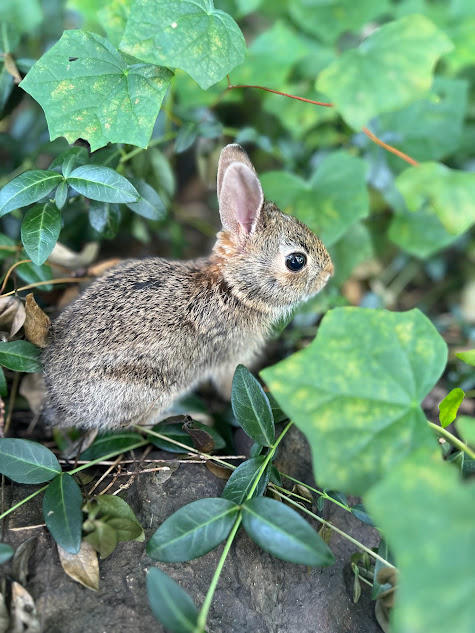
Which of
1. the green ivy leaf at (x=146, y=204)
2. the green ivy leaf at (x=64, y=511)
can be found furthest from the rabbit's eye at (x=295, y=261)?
the green ivy leaf at (x=64, y=511)

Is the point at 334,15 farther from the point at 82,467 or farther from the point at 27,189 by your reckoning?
the point at 82,467

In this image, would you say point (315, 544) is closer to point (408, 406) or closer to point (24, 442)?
point (408, 406)

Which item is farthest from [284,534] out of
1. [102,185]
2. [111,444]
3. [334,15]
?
[334,15]

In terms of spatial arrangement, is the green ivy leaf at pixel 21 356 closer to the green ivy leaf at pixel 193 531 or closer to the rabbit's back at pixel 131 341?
the rabbit's back at pixel 131 341

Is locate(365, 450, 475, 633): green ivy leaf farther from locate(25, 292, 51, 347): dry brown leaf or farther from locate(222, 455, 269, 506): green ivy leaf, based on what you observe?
locate(25, 292, 51, 347): dry brown leaf

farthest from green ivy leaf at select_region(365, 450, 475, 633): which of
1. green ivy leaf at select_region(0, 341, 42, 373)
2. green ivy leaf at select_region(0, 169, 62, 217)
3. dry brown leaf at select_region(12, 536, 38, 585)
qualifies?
green ivy leaf at select_region(0, 169, 62, 217)

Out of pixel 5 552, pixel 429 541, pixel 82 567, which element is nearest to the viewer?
pixel 429 541
